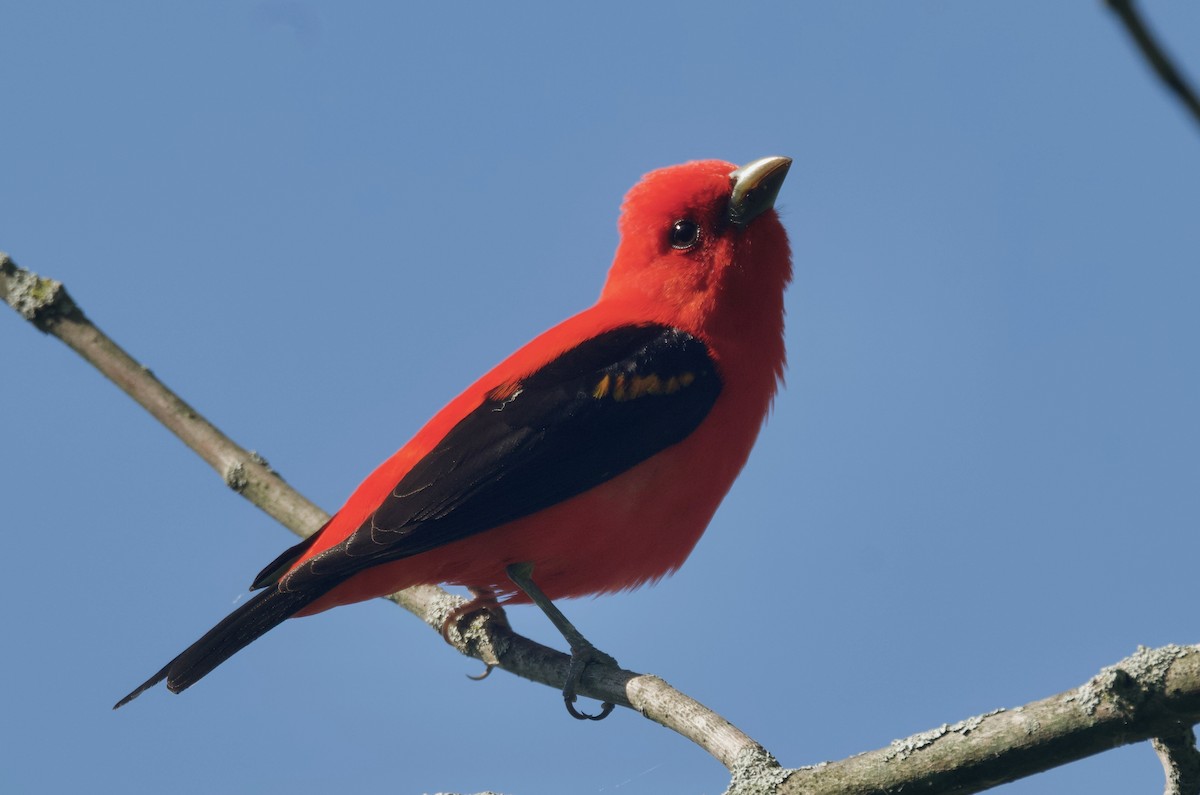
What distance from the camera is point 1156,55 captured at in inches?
47.8

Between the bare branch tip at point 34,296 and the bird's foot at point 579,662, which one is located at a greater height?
the bare branch tip at point 34,296

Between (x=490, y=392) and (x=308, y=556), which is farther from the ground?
(x=490, y=392)

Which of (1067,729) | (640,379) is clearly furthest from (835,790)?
(640,379)

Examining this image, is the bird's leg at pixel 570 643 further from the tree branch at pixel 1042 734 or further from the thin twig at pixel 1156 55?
the thin twig at pixel 1156 55

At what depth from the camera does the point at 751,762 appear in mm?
3369

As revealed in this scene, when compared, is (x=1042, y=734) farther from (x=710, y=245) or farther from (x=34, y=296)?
(x=34, y=296)

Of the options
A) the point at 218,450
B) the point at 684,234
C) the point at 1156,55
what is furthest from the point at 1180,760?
the point at 218,450

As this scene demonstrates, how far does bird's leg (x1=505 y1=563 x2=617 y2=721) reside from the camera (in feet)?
16.2

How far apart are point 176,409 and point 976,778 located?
381 cm

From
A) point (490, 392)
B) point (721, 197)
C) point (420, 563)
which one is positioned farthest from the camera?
point (721, 197)

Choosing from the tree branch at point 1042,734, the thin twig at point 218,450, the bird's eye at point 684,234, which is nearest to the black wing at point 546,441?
the bird's eye at point 684,234

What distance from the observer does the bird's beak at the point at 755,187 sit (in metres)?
5.91

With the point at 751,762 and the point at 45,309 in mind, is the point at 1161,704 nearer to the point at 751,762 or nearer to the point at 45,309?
the point at 751,762

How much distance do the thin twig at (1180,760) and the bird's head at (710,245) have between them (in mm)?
3157
